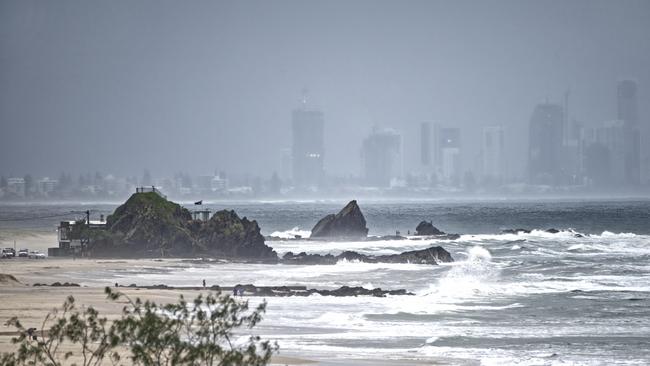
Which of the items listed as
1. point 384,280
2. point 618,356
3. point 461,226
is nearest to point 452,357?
point 618,356

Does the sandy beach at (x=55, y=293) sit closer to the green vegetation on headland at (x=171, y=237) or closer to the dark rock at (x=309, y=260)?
the green vegetation on headland at (x=171, y=237)

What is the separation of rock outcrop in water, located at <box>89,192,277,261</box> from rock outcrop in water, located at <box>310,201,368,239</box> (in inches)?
1499

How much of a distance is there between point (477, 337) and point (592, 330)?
19.5ft

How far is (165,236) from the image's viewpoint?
94750 mm

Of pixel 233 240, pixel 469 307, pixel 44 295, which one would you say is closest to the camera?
pixel 44 295

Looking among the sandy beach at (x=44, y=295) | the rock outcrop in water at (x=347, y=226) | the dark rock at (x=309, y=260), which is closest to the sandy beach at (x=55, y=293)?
the sandy beach at (x=44, y=295)

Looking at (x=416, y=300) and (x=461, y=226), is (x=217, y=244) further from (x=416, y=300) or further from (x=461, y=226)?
(x=461, y=226)

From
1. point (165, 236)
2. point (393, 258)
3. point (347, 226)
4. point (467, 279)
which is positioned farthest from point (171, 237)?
point (347, 226)

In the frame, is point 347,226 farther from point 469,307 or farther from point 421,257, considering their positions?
point 469,307

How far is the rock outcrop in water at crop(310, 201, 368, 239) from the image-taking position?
441 ft

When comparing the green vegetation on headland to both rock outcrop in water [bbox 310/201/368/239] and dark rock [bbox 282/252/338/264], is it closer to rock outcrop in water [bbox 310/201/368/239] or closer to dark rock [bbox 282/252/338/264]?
dark rock [bbox 282/252/338/264]

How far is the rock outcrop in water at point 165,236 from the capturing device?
9375 centimetres

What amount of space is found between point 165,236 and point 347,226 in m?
44.0

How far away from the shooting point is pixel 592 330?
47.3 meters
